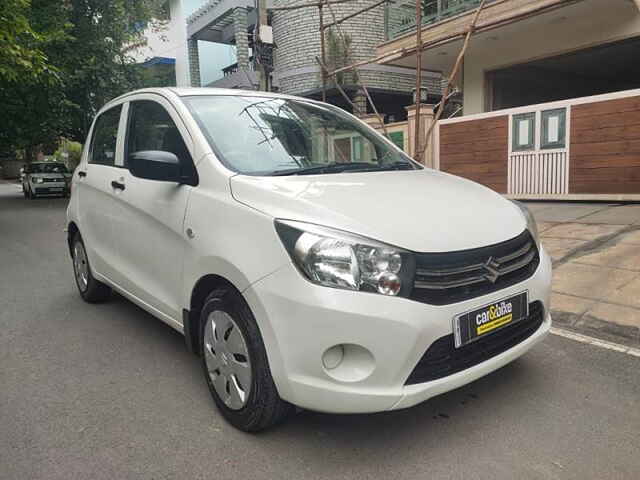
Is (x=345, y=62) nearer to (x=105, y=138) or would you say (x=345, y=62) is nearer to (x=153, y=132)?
(x=105, y=138)

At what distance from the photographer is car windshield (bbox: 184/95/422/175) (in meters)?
2.94

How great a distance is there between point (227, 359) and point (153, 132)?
169 cm

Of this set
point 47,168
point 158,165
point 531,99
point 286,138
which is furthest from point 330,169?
point 47,168

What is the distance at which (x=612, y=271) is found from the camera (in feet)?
16.0

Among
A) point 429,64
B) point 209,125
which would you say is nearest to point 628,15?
point 429,64

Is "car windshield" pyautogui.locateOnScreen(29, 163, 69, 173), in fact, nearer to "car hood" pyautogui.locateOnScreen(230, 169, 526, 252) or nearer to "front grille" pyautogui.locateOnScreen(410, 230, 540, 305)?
"car hood" pyautogui.locateOnScreen(230, 169, 526, 252)

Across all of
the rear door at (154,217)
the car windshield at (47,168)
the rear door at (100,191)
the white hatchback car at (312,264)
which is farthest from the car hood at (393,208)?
the car windshield at (47,168)

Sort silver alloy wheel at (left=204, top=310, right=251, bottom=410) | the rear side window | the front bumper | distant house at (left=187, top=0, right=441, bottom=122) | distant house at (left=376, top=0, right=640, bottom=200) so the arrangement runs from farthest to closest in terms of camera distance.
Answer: distant house at (left=187, top=0, right=441, bottom=122) → distant house at (left=376, top=0, right=640, bottom=200) → the rear side window → silver alloy wheel at (left=204, top=310, right=251, bottom=410) → the front bumper

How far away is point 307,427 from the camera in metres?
2.59

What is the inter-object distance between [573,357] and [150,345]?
2.90m

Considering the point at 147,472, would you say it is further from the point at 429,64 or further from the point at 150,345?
the point at 429,64

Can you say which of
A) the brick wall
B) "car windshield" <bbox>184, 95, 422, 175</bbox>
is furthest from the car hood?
the brick wall

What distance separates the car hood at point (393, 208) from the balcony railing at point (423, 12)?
32.9 feet

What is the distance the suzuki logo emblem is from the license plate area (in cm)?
11
